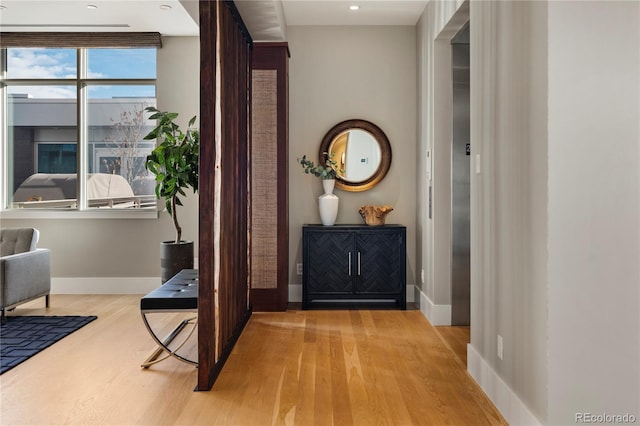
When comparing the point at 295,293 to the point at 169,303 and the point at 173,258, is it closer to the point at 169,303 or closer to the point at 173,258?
the point at 173,258

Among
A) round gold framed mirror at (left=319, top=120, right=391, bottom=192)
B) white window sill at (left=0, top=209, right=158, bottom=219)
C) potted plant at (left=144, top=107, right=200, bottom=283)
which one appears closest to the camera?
potted plant at (left=144, top=107, right=200, bottom=283)

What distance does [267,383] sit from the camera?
9.52ft

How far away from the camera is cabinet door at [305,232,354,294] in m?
4.75

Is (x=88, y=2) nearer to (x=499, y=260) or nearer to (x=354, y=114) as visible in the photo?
(x=354, y=114)

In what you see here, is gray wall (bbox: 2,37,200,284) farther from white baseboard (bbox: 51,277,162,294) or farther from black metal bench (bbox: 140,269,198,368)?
black metal bench (bbox: 140,269,198,368)

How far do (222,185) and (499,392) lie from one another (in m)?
2.01

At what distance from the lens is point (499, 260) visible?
2.58 meters

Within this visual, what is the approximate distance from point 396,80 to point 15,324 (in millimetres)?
4119

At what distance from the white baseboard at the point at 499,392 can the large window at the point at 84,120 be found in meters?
3.88

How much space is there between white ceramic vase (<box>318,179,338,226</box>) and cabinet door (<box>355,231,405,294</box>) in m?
0.33

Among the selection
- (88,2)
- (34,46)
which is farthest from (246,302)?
(34,46)

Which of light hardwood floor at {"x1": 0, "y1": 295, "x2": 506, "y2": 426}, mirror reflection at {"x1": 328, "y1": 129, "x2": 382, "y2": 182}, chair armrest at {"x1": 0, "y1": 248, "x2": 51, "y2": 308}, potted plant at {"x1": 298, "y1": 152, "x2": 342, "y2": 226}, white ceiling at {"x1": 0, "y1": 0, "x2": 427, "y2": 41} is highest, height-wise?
white ceiling at {"x1": 0, "y1": 0, "x2": 427, "y2": 41}

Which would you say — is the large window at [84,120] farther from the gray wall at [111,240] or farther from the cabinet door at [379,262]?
the cabinet door at [379,262]

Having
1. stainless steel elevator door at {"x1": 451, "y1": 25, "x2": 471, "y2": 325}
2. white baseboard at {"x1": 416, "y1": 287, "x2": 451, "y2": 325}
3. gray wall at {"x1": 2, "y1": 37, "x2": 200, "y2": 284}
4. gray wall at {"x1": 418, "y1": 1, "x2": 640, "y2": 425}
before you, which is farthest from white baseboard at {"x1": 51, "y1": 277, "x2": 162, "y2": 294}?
gray wall at {"x1": 418, "y1": 1, "x2": 640, "y2": 425}
